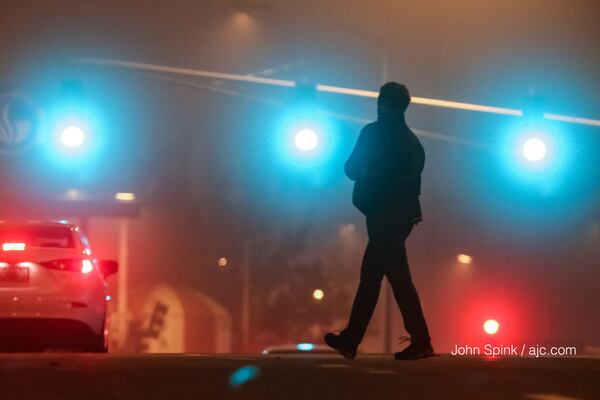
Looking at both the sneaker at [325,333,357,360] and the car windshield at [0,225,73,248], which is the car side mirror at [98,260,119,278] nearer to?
the car windshield at [0,225,73,248]

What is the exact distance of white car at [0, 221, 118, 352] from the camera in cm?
1039

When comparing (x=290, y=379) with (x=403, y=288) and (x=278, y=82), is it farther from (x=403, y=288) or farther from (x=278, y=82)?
(x=278, y=82)

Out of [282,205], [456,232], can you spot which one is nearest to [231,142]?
[282,205]

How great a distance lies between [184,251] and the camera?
18.5 metres

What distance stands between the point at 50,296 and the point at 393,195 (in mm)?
3849

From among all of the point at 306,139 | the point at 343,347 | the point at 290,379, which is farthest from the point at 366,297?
the point at 306,139

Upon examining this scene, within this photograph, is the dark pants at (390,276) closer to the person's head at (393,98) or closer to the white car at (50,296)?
the person's head at (393,98)

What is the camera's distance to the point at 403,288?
26.3ft

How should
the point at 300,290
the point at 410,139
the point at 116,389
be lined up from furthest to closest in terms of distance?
the point at 300,290 < the point at 410,139 < the point at 116,389

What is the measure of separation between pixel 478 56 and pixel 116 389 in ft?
44.7

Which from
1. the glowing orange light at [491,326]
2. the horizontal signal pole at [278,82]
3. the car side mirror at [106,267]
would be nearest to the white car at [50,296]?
the car side mirror at [106,267]

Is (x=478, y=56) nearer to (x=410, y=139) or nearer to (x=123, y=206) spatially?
(x=123, y=206)

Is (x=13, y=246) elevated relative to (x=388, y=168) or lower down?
lower down

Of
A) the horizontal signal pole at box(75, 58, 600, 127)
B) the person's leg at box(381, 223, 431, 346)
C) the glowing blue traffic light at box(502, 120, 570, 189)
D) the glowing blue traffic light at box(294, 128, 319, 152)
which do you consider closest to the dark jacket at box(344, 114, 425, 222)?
the person's leg at box(381, 223, 431, 346)
